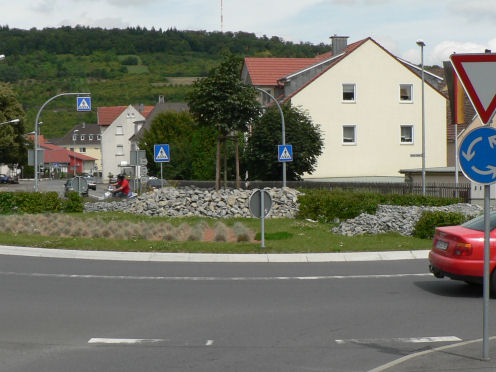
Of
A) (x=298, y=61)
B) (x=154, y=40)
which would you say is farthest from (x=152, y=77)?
(x=298, y=61)

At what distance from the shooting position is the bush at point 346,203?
85.9ft

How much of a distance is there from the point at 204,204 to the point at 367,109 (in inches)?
1133

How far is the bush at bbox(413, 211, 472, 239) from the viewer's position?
20531 millimetres

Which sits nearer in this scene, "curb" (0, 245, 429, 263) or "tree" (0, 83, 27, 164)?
"curb" (0, 245, 429, 263)

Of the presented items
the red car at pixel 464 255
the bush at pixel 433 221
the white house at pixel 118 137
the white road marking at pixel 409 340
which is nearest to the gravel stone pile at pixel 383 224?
the bush at pixel 433 221

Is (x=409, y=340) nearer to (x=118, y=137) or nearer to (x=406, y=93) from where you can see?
(x=406, y=93)

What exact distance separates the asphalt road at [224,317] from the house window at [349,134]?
42224 mm

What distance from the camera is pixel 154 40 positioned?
17112 centimetres

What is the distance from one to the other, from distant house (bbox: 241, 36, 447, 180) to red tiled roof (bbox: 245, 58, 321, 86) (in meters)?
0.54

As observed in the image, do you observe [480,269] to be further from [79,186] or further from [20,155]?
[20,155]

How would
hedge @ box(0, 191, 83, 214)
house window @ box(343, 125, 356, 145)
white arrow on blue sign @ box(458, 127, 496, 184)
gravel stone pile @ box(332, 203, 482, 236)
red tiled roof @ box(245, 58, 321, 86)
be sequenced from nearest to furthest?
1. white arrow on blue sign @ box(458, 127, 496, 184)
2. gravel stone pile @ box(332, 203, 482, 236)
3. hedge @ box(0, 191, 83, 214)
4. house window @ box(343, 125, 356, 145)
5. red tiled roof @ box(245, 58, 321, 86)

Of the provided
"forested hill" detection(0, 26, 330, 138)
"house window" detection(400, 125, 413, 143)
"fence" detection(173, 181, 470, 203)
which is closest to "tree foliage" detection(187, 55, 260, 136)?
"fence" detection(173, 181, 470, 203)

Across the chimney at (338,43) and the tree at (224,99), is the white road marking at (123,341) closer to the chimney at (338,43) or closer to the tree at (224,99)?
the tree at (224,99)

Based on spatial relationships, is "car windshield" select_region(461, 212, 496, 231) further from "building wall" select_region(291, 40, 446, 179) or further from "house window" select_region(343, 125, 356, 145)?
"house window" select_region(343, 125, 356, 145)
